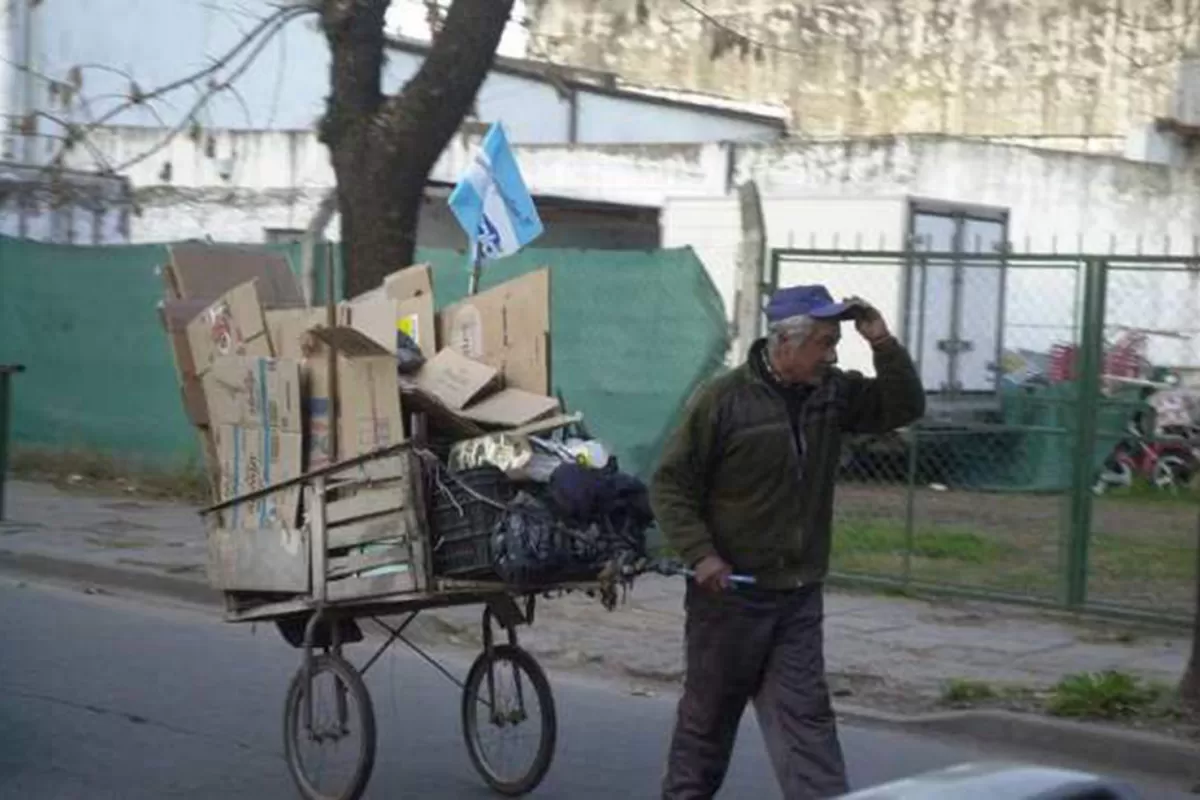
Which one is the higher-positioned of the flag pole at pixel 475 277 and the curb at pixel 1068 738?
the flag pole at pixel 475 277

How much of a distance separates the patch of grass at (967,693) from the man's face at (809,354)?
405 centimetres

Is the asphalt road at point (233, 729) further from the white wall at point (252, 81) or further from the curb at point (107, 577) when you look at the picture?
the white wall at point (252, 81)

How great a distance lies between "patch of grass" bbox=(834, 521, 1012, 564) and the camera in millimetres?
13258

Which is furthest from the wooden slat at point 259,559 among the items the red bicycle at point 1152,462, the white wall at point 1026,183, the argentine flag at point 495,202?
the white wall at point 1026,183

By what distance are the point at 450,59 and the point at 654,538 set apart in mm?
3252

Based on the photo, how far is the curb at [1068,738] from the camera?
28.5ft

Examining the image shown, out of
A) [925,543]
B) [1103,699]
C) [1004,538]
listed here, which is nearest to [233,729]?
[1103,699]

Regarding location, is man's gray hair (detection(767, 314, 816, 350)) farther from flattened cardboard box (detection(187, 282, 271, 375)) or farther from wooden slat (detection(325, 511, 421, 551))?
flattened cardboard box (detection(187, 282, 271, 375))

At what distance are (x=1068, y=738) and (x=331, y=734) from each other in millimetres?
3371

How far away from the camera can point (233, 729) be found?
29.7 ft

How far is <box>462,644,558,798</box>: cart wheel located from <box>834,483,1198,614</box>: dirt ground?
5372mm

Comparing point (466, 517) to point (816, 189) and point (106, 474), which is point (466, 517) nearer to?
point (106, 474)

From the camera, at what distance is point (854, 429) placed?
6441mm

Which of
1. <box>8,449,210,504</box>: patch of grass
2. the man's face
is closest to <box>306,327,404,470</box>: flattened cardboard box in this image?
the man's face
